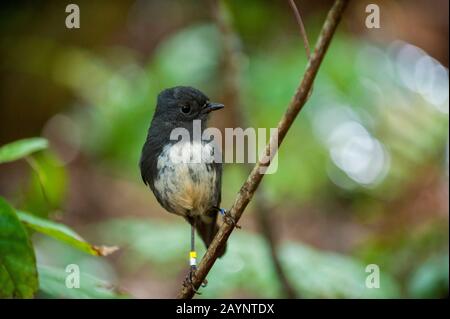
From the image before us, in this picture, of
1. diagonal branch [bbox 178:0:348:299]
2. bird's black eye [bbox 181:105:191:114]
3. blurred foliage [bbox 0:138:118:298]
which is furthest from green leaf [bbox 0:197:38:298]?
bird's black eye [bbox 181:105:191:114]

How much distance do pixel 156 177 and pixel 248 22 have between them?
3631mm

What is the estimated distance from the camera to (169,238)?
390 centimetres

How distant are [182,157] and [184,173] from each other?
57mm

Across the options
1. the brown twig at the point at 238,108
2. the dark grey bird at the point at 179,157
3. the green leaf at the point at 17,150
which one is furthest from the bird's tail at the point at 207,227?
the brown twig at the point at 238,108

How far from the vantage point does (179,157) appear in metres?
2.16

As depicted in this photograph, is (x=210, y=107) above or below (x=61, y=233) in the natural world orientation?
above

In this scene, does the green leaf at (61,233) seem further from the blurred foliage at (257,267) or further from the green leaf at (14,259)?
the blurred foliage at (257,267)

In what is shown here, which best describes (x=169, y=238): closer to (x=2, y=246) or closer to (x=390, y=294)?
(x=390, y=294)

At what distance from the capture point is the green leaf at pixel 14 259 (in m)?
1.88

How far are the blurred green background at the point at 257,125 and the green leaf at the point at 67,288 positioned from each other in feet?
4.09

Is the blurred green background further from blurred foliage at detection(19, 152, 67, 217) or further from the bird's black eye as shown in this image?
the bird's black eye

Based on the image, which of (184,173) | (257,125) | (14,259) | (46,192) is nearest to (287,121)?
(184,173)

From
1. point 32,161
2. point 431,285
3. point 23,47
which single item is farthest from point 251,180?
point 23,47

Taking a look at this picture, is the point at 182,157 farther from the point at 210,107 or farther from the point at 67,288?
the point at 67,288
